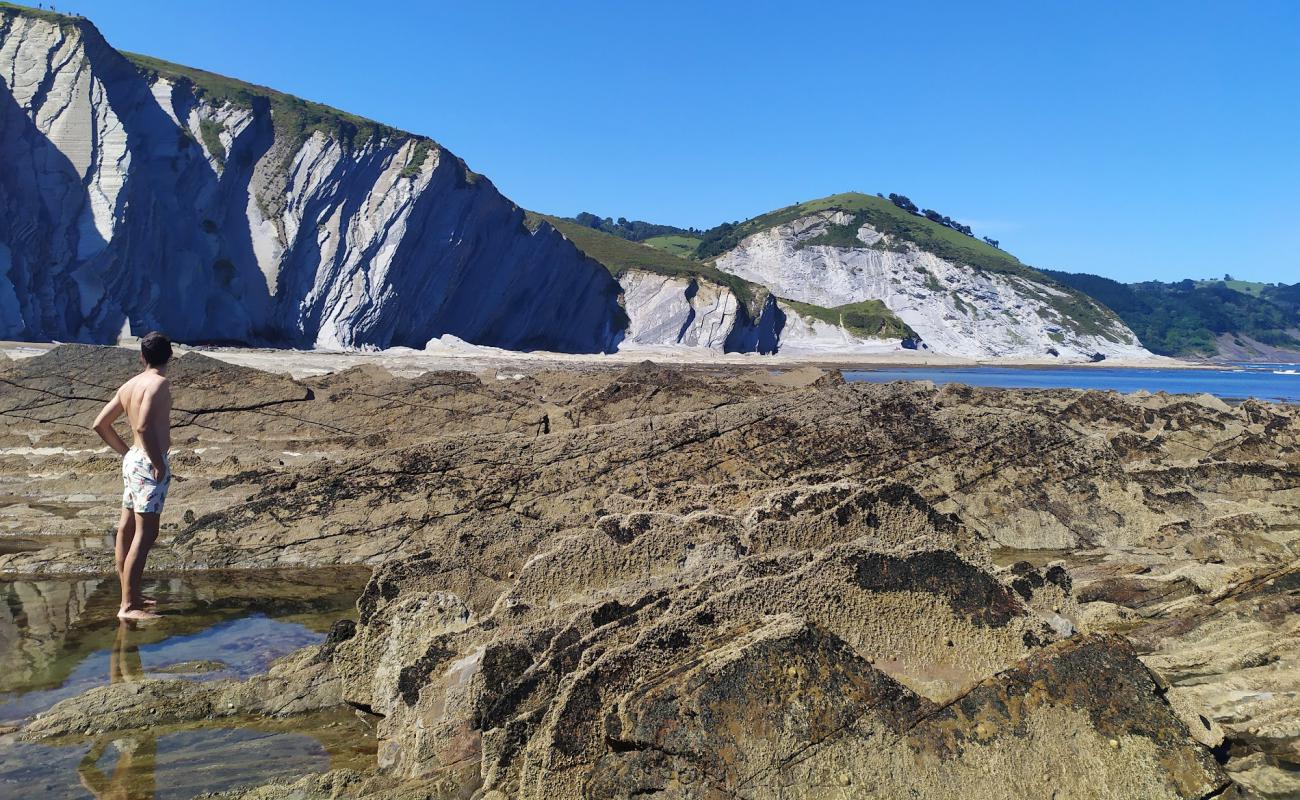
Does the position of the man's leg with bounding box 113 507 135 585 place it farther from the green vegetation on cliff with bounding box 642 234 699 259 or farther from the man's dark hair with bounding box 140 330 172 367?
the green vegetation on cliff with bounding box 642 234 699 259

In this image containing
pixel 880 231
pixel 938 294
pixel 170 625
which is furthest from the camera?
pixel 880 231

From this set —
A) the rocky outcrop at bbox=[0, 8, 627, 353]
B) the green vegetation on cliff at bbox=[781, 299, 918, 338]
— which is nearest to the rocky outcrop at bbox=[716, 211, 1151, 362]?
the green vegetation on cliff at bbox=[781, 299, 918, 338]

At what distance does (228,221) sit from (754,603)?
154 feet

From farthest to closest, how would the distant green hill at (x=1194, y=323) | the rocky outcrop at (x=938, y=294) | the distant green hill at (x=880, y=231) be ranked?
the distant green hill at (x=1194, y=323), the distant green hill at (x=880, y=231), the rocky outcrop at (x=938, y=294)

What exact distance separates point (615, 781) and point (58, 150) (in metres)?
42.4

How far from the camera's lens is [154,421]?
6.58 m

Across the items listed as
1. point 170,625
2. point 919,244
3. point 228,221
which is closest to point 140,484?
point 170,625

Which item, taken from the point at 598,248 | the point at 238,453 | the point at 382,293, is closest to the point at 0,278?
the point at 382,293

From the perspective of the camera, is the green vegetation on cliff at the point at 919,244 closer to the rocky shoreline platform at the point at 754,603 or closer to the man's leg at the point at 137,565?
the rocky shoreline platform at the point at 754,603

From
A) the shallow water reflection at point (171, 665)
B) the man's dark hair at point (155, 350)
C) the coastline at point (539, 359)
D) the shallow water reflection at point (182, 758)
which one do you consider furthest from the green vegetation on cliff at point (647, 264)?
the shallow water reflection at point (182, 758)

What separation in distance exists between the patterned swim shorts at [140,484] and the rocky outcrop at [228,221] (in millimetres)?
32354

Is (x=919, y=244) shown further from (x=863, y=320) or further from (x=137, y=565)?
(x=137, y=565)

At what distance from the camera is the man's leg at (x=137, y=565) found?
6680mm

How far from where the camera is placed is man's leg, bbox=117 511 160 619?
6.68m
